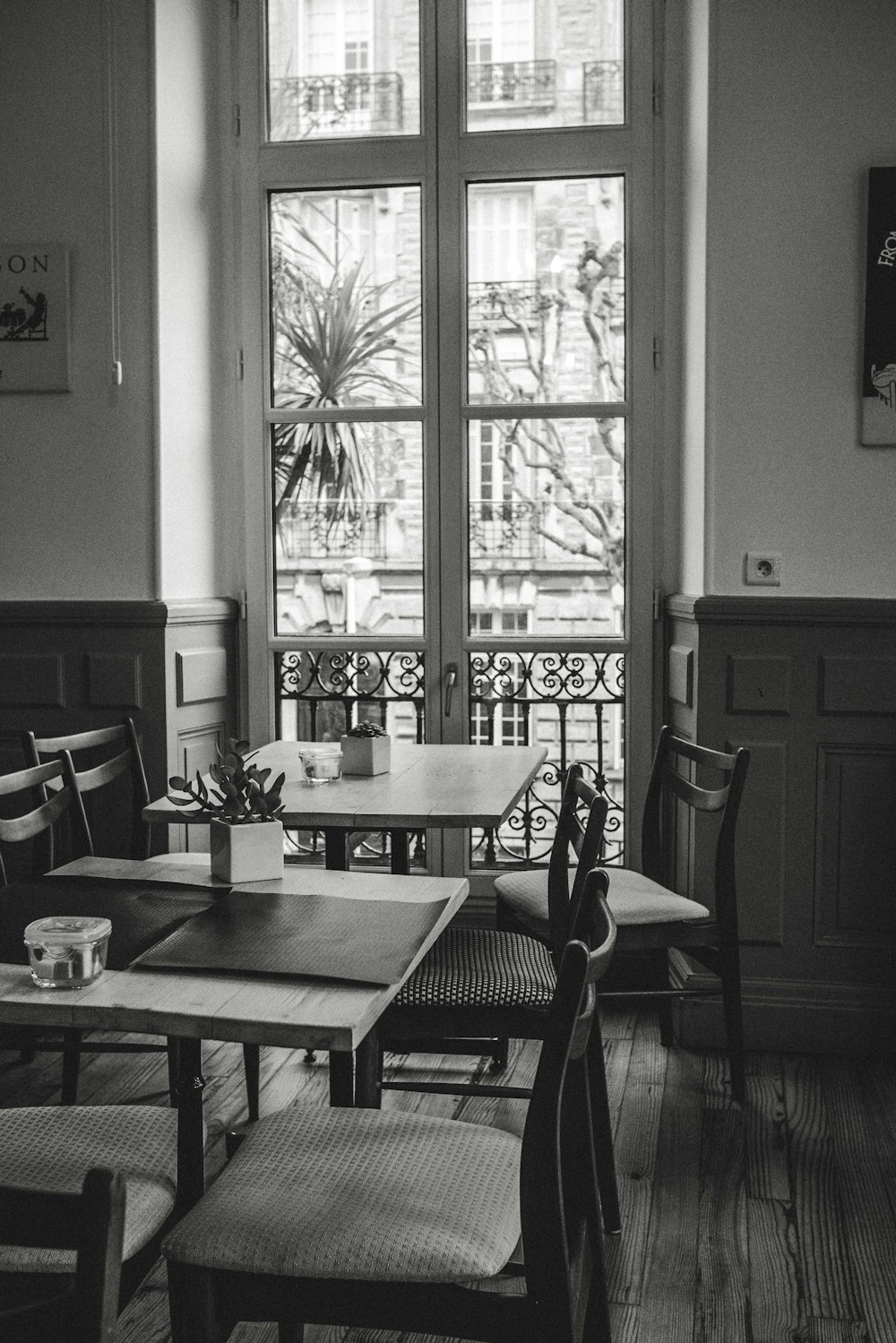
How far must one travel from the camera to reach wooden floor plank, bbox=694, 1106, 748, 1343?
2.11m

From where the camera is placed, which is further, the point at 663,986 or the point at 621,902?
the point at 663,986

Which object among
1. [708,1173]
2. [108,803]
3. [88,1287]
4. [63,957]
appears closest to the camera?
[88,1287]

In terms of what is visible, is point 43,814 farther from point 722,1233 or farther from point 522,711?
point 522,711

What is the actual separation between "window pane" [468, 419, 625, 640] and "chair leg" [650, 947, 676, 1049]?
39.6 inches

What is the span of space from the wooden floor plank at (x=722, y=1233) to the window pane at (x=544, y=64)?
2908 millimetres

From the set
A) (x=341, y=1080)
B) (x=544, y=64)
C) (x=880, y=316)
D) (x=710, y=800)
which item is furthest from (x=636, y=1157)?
(x=544, y=64)

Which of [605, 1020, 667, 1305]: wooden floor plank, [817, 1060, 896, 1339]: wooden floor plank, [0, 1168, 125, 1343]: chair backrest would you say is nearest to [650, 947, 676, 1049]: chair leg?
[605, 1020, 667, 1305]: wooden floor plank

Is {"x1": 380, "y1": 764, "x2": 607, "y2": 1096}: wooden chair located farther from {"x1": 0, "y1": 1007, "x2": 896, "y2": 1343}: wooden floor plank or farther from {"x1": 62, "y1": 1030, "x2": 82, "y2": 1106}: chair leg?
{"x1": 62, "y1": 1030, "x2": 82, "y2": 1106}: chair leg

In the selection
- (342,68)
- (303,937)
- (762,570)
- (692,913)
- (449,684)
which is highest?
(342,68)

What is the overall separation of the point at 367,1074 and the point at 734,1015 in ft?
4.37

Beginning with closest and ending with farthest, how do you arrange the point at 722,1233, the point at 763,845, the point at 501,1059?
the point at 722,1233
the point at 501,1059
the point at 763,845

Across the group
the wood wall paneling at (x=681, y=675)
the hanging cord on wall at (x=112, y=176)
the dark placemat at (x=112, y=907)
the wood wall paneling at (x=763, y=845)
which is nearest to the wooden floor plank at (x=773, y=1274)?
the wood wall paneling at (x=763, y=845)

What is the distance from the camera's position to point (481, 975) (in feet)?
7.57

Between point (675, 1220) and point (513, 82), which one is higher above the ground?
point (513, 82)
